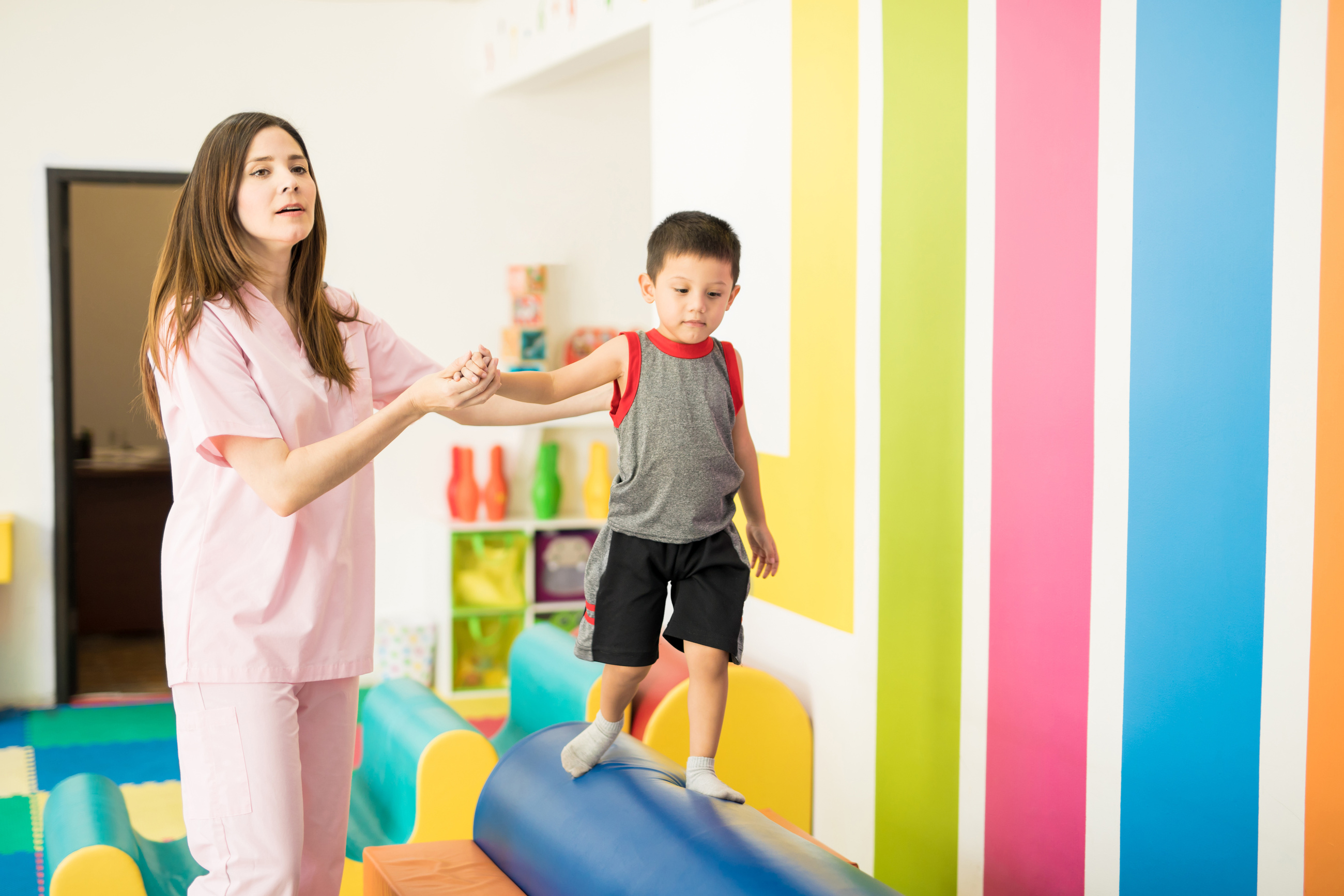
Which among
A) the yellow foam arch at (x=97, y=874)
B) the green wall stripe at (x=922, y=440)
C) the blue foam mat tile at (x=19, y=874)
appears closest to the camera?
the yellow foam arch at (x=97, y=874)

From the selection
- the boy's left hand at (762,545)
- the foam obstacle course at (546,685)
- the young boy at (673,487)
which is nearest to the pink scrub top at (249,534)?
the young boy at (673,487)

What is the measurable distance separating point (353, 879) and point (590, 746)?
1064 millimetres

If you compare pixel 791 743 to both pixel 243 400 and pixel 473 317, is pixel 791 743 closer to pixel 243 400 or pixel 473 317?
pixel 243 400

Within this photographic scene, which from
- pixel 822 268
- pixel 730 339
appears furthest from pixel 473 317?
pixel 822 268

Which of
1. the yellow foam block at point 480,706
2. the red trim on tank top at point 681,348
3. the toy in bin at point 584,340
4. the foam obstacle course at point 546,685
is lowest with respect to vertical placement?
the yellow foam block at point 480,706

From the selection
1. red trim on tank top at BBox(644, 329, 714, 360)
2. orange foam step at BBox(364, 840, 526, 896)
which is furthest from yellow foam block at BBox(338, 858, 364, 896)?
red trim on tank top at BBox(644, 329, 714, 360)

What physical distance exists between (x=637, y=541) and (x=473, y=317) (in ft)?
11.1

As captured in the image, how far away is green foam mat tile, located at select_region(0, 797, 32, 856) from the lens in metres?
3.00

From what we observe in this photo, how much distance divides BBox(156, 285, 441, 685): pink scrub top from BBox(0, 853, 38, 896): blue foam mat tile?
1.64 m

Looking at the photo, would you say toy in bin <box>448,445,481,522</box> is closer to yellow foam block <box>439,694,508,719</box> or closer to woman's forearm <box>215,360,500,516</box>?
yellow foam block <box>439,694,508,719</box>

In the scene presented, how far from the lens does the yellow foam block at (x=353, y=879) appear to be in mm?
2551

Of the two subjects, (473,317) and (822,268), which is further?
(473,317)

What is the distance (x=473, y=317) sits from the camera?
4.93 m

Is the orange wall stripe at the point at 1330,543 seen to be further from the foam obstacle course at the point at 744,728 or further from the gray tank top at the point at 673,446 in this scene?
the foam obstacle course at the point at 744,728
